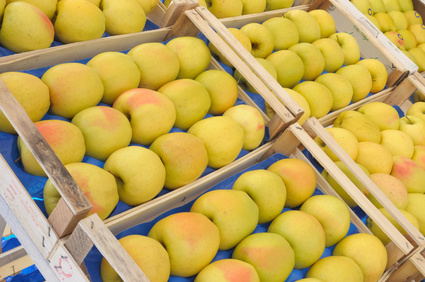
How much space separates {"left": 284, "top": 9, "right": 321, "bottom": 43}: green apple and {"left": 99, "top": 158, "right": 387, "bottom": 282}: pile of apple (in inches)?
41.4

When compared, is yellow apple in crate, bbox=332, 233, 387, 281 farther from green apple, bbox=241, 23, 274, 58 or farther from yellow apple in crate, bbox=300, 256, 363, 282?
green apple, bbox=241, 23, 274, 58

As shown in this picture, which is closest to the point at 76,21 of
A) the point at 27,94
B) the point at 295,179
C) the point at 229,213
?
the point at 27,94

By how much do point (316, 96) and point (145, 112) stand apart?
1012mm

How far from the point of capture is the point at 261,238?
1312 millimetres

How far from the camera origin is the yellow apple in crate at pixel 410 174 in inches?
79.2

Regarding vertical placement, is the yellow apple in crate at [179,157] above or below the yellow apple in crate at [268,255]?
above

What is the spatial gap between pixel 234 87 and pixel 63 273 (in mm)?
1079

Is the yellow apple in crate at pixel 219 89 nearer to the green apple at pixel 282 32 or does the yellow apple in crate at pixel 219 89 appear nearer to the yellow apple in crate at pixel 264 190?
the yellow apple in crate at pixel 264 190

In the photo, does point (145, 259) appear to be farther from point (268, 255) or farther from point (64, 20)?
point (64, 20)

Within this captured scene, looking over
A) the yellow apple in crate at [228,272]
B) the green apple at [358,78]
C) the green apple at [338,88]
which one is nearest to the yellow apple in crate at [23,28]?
the yellow apple in crate at [228,272]

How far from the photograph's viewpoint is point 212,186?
1.52 meters

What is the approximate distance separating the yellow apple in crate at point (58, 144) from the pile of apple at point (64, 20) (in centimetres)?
40

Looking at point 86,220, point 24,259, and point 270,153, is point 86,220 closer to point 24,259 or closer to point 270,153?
point 270,153

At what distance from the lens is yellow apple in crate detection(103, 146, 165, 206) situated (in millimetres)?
1226
